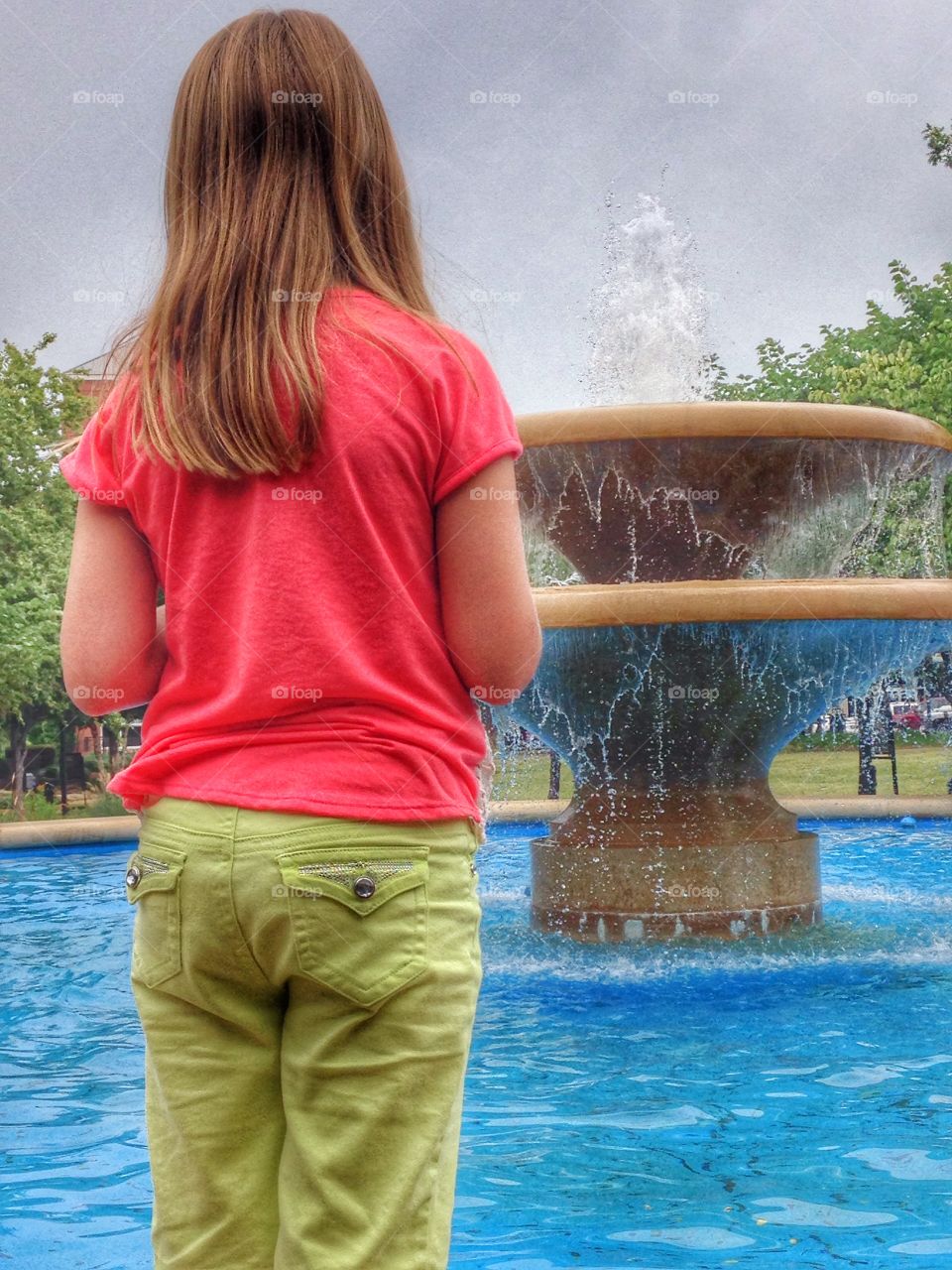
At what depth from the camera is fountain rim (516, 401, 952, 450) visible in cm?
691

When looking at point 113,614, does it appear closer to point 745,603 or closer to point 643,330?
point 745,603

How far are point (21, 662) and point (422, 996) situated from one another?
1879 cm

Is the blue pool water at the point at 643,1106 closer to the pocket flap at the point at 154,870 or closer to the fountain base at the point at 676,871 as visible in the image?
the fountain base at the point at 676,871

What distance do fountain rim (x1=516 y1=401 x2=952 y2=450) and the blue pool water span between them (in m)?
2.39

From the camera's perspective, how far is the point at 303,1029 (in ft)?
5.17

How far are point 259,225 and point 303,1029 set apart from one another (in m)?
0.93

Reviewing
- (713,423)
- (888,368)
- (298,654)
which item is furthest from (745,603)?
(888,368)

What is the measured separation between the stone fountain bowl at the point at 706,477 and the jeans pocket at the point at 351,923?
562cm

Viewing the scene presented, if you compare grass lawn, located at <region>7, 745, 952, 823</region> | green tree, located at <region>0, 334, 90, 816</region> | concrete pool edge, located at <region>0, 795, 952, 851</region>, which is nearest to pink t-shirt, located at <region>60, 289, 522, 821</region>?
concrete pool edge, located at <region>0, 795, 952, 851</region>

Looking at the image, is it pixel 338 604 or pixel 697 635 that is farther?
pixel 697 635

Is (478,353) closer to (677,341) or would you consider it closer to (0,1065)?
(0,1065)

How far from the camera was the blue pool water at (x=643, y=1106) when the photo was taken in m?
3.18

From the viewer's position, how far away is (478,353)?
174 cm

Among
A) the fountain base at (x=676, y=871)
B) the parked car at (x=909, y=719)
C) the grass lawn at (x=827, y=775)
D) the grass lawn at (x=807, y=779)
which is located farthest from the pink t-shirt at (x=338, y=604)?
the parked car at (x=909, y=719)
